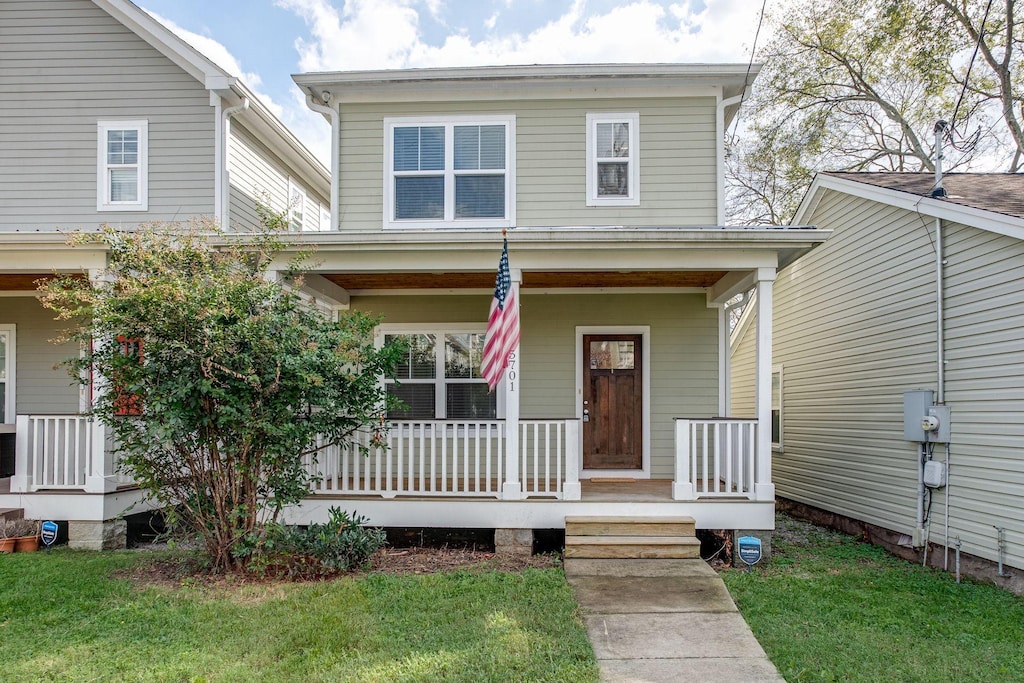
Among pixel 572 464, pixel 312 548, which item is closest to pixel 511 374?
pixel 572 464

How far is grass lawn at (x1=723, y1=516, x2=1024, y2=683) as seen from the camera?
13.3 ft

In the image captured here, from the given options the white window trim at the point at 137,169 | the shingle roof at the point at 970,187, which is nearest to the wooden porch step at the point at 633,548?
the shingle roof at the point at 970,187

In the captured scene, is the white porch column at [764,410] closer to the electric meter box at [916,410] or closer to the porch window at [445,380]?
the electric meter box at [916,410]

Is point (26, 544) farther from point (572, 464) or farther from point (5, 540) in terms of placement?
point (572, 464)

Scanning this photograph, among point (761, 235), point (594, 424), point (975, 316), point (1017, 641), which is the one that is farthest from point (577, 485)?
point (975, 316)

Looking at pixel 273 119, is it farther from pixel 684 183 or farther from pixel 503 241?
pixel 684 183

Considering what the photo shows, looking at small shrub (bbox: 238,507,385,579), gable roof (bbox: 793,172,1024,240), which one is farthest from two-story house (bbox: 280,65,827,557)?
gable roof (bbox: 793,172,1024,240)

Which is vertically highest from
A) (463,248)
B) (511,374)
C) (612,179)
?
(612,179)

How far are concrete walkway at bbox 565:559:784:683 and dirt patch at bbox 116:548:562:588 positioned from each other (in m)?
0.70

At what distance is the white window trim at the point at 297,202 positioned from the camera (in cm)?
1085

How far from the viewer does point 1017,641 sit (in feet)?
14.8

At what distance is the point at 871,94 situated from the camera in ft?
51.8

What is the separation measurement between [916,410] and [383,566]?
5857mm

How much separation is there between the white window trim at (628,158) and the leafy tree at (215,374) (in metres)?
3.64
